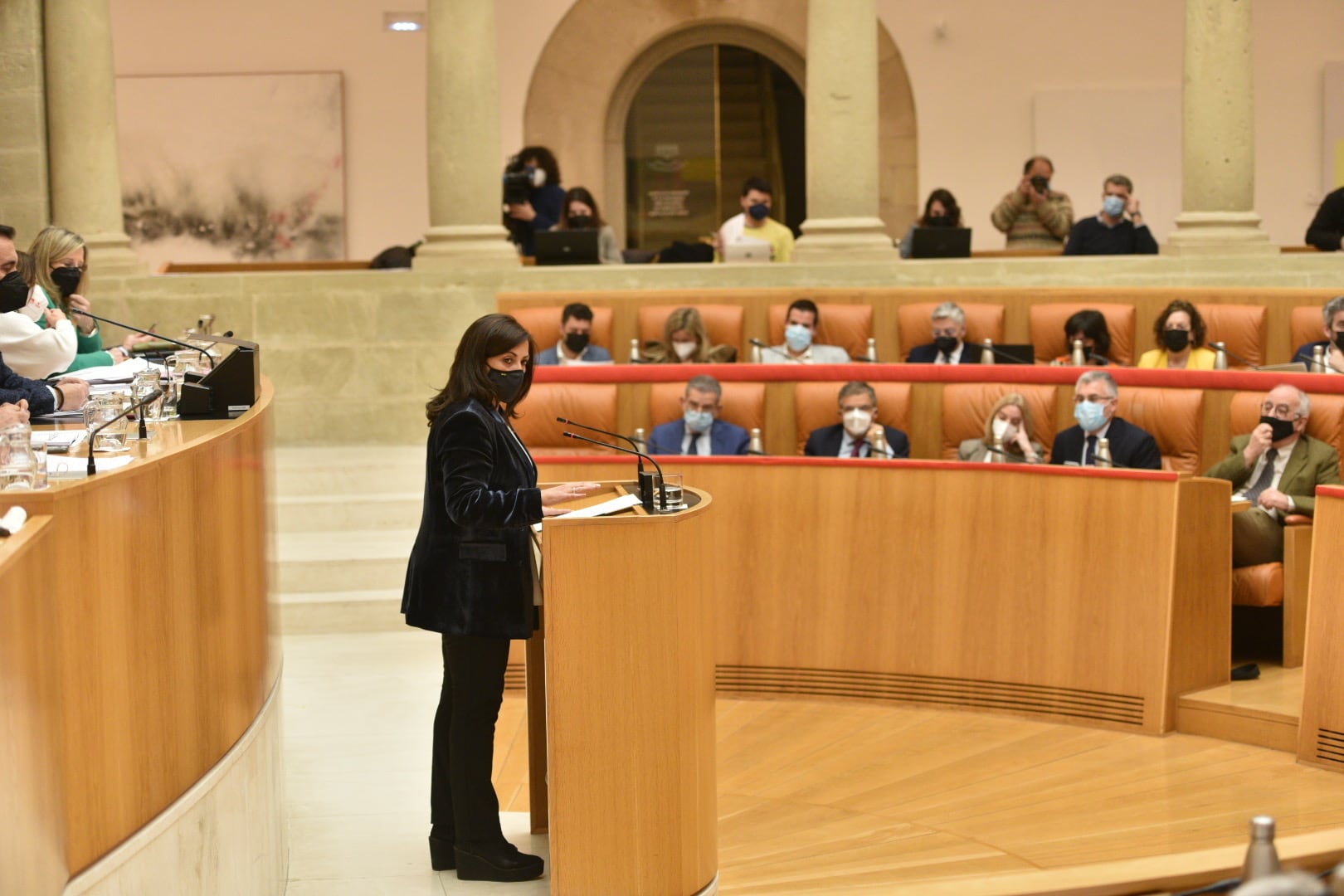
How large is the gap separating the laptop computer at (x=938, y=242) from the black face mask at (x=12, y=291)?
218 inches

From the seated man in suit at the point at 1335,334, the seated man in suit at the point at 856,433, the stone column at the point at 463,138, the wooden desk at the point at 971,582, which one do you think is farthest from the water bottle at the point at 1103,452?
the stone column at the point at 463,138

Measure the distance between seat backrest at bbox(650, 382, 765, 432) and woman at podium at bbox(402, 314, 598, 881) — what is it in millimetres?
2800

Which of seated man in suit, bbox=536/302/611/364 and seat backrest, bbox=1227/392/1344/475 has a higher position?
seated man in suit, bbox=536/302/611/364

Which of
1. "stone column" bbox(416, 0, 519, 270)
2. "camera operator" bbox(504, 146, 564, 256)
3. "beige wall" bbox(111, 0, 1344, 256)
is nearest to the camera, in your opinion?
"stone column" bbox(416, 0, 519, 270)

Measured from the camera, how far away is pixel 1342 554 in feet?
15.9

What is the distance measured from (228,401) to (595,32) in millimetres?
8332

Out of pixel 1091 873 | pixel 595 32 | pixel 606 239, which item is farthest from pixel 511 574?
pixel 595 32

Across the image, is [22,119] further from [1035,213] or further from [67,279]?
[1035,213]

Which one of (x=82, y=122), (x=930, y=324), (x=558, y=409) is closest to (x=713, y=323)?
(x=930, y=324)

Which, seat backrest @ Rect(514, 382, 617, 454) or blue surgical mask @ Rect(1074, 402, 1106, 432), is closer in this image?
blue surgical mask @ Rect(1074, 402, 1106, 432)

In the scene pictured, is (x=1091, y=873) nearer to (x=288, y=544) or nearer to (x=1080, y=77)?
(x=288, y=544)

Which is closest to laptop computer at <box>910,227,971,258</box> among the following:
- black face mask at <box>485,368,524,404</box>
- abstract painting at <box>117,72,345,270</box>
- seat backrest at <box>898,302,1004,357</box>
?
seat backrest at <box>898,302,1004,357</box>

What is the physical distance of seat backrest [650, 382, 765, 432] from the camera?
6484 millimetres

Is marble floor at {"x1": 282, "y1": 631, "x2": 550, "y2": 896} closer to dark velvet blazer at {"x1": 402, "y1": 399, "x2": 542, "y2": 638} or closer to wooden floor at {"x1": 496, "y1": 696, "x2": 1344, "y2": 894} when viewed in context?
wooden floor at {"x1": 496, "y1": 696, "x2": 1344, "y2": 894}
